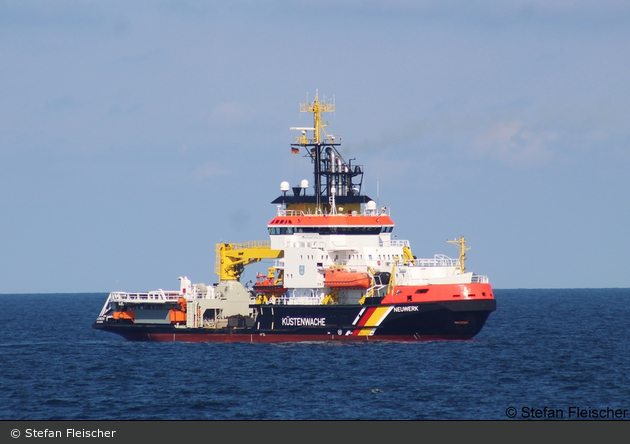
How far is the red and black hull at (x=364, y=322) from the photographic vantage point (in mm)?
53062

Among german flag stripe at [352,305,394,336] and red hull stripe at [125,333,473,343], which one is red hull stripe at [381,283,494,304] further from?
red hull stripe at [125,333,473,343]

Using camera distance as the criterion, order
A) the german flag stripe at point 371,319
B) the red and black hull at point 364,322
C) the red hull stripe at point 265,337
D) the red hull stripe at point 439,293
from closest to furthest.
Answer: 1. the red hull stripe at point 439,293
2. the red and black hull at point 364,322
3. the german flag stripe at point 371,319
4. the red hull stripe at point 265,337

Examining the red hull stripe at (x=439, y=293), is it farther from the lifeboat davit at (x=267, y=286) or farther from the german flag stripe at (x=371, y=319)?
the lifeboat davit at (x=267, y=286)

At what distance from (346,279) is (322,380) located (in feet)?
36.9

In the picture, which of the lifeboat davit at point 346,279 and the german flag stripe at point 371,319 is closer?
the german flag stripe at point 371,319

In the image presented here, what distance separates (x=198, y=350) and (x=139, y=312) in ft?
23.7

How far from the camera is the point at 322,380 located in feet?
144

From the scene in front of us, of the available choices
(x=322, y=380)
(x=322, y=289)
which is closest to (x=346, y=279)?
(x=322, y=289)

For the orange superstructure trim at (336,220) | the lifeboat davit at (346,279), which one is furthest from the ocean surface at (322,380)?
the orange superstructure trim at (336,220)

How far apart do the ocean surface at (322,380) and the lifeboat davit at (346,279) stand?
3.18 meters

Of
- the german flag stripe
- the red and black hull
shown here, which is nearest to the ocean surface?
the red and black hull

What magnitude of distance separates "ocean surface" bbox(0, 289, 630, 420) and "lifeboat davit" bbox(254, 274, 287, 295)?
127 inches

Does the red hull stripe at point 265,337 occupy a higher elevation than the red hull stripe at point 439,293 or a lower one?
lower

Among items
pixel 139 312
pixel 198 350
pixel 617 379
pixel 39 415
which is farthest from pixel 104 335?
pixel 617 379
